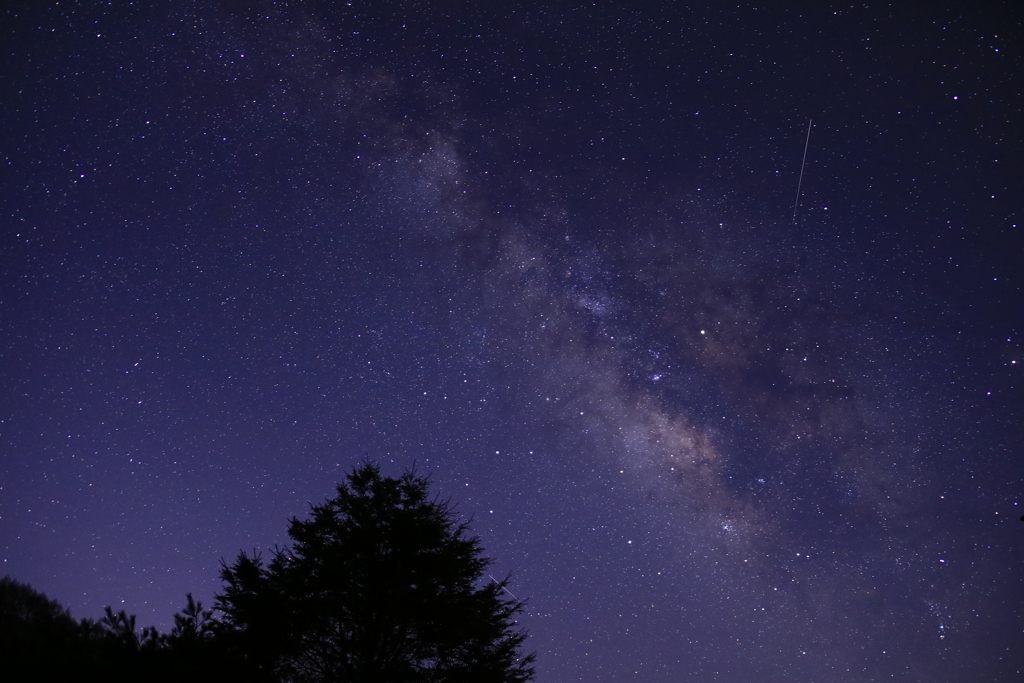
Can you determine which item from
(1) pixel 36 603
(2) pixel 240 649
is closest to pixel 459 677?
(2) pixel 240 649

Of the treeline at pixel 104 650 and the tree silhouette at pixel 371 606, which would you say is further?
the tree silhouette at pixel 371 606

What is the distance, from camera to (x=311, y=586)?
1085cm

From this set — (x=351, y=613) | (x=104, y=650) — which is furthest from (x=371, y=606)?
(x=104, y=650)

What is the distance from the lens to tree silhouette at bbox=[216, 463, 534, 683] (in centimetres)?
1057

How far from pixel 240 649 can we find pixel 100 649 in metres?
2.11

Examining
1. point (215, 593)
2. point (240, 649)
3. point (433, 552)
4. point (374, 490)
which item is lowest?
point (240, 649)

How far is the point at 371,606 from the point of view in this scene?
10875mm

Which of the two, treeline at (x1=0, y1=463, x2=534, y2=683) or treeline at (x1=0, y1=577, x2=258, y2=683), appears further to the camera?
treeline at (x1=0, y1=463, x2=534, y2=683)

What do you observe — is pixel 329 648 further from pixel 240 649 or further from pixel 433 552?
pixel 433 552

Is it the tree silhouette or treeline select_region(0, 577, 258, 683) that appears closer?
treeline select_region(0, 577, 258, 683)

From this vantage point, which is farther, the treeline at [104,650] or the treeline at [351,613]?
the treeline at [351,613]

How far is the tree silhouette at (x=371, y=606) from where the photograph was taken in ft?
34.7

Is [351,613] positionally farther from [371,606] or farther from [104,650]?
[104,650]

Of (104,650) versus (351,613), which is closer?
(104,650)
